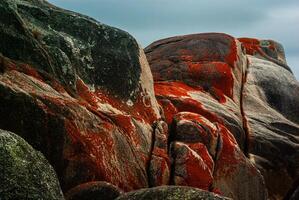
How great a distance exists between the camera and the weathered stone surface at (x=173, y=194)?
17.6m

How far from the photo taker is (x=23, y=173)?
1652cm

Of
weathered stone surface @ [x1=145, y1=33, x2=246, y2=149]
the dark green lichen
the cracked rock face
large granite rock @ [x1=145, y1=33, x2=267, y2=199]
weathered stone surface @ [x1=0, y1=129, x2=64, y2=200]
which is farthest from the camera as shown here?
weathered stone surface @ [x1=145, y1=33, x2=246, y2=149]

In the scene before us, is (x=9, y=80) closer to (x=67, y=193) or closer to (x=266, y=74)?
(x=67, y=193)

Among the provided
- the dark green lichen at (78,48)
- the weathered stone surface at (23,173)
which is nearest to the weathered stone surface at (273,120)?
the dark green lichen at (78,48)

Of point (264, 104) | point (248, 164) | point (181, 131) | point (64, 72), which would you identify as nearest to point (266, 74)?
point (264, 104)

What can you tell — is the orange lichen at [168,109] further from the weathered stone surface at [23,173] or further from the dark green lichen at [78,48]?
the weathered stone surface at [23,173]


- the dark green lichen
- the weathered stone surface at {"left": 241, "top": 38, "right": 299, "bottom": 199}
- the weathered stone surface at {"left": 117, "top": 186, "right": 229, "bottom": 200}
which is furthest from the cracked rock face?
the weathered stone surface at {"left": 117, "top": 186, "right": 229, "bottom": 200}

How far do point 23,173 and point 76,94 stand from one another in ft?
38.7

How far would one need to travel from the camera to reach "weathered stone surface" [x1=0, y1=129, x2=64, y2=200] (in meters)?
16.1

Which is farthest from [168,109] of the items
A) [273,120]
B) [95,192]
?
[95,192]

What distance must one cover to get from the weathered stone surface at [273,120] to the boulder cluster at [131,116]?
0.10 metres

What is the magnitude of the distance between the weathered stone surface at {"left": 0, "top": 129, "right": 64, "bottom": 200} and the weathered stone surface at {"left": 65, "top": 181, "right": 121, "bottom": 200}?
14.1ft

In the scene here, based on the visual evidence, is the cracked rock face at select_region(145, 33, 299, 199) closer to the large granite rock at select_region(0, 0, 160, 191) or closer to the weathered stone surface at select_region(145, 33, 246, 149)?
the weathered stone surface at select_region(145, 33, 246, 149)

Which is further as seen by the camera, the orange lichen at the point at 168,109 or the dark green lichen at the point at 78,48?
the orange lichen at the point at 168,109
